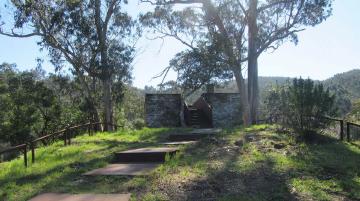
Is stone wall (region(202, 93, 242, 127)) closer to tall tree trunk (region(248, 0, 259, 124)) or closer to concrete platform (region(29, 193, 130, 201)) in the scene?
tall tree trunk (region(248, 0, 259, 124))

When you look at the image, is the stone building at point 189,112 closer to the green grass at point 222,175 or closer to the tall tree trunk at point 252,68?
the tall tree trunk at point 252,68

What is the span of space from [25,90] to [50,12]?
1213 cm

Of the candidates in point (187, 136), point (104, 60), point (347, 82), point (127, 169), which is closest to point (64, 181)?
point (127, 169)

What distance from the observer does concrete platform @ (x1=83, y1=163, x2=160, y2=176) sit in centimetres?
789

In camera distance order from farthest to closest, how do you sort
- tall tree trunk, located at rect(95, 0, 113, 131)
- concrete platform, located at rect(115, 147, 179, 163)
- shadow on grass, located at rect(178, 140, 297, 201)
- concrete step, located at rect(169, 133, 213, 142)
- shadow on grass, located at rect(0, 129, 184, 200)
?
1. tall tree trunk, located at rect(95, 0, 113, 131)
2. concrete step, located at rect(169, 133, 213, 142)
3. concrete platform, located at rect(115, 147, 179, 163)
4. shadow on grass, located at rect(0, 129, 184, 200)
5. shadow on grass, located at rect(178, 140, 297, 201)

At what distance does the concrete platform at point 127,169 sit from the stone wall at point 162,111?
14392mm

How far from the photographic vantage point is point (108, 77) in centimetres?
2928

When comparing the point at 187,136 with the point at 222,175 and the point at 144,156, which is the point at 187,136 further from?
the point at 222,175

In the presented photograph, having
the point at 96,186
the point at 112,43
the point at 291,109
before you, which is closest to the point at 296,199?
the point at 96,186

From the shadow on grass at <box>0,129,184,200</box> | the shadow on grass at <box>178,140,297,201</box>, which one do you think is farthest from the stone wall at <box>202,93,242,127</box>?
the shadow on grass at <box>178,140,297,201</box>

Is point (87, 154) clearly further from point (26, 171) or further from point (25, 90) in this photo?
point (25, 90)

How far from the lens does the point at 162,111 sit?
2359 cm

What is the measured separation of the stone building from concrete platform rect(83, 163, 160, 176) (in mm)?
A: 14479

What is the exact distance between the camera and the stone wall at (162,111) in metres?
23.4
